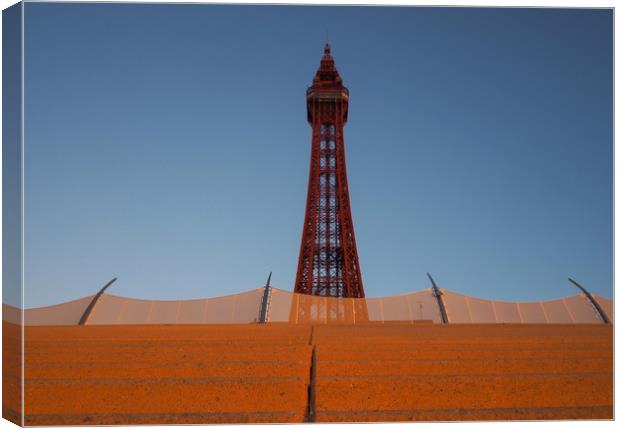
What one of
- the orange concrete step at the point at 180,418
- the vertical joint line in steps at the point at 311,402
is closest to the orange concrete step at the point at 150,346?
the vertical joint line in steps at the point at 311,402

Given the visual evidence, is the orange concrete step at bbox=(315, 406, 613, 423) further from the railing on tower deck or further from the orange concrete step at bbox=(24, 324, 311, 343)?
the railing on tower deck

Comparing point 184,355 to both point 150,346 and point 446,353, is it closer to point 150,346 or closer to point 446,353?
point 150,346

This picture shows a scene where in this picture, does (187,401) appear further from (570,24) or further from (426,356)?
(570,24)

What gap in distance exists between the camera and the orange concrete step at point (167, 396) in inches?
168

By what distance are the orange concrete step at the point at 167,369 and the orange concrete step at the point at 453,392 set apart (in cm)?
33

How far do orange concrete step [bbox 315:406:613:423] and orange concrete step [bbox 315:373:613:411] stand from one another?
0.09 ft

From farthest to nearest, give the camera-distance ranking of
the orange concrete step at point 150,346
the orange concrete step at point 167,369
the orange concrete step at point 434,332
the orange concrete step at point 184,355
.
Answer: the orange concrete step at point 434,332
the orange concrete step at point 150,346
the orange concrete step at point 184,355
the orange concrete step at point 167,369

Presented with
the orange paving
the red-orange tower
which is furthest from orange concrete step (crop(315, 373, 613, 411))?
the red-orange tower

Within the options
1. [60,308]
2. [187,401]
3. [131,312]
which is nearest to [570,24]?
[187,401]

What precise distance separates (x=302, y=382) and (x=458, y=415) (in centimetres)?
101

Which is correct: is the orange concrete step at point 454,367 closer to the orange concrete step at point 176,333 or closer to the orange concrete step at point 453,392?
the orange concrete step at point 453,392

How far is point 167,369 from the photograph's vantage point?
4.63m

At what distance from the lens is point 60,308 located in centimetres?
884

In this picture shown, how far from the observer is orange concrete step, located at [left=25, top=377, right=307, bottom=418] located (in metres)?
4.27
